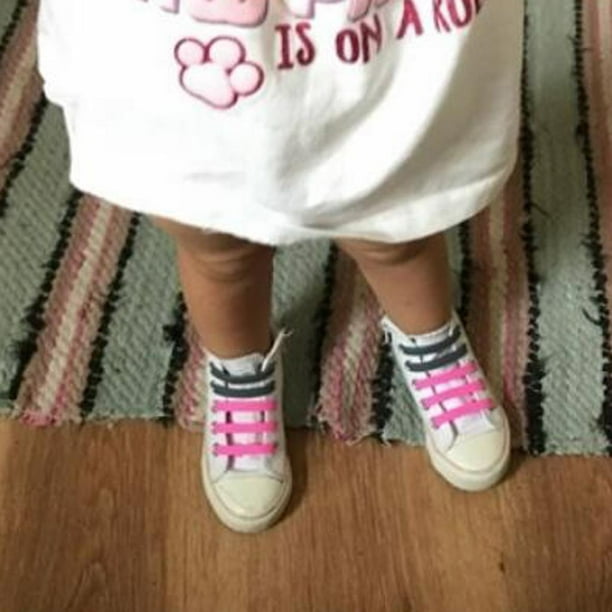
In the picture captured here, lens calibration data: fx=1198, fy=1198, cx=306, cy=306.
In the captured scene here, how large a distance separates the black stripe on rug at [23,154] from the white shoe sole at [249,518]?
1.18 ft

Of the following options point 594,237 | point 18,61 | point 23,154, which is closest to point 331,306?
point 594,237

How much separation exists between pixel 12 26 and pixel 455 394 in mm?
648

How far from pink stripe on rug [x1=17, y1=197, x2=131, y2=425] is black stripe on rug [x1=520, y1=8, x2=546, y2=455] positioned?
0.36 m

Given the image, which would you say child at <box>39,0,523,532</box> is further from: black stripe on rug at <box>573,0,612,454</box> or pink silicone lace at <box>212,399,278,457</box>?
black stripe on rug at <box>573,0,612,454</box>

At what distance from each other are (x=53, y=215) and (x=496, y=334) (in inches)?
16.3

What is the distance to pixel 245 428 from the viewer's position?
915 mm

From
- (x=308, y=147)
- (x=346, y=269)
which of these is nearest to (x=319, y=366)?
(x=346, y=269)

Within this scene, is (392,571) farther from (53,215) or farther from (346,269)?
(53,215)

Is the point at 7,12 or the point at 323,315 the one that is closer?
the point at 323,315

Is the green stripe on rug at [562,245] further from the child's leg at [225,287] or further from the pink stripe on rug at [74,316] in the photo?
the pink stripe on rug at [74,316]

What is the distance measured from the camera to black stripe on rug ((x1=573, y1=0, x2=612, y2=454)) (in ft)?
3.13

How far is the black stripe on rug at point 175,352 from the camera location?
958mm

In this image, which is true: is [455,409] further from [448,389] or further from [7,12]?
[7,12]

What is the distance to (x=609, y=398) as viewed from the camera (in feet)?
3.12
